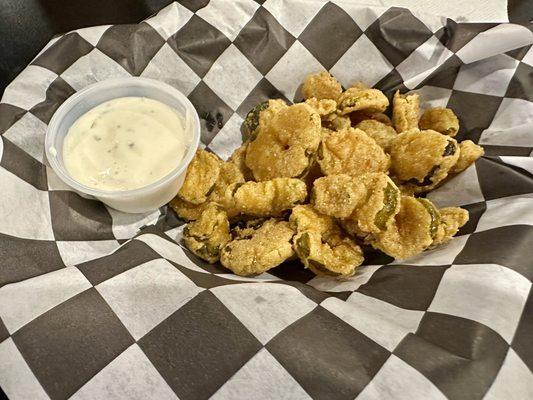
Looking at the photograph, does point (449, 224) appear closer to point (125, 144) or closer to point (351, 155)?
point (351, 155)

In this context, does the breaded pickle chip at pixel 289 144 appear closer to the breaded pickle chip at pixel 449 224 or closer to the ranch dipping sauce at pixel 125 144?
the ranch dipping sauce at pixel 125 144

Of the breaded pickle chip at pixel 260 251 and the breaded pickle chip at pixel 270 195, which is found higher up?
the breaded pickle chip at pixel 270 195

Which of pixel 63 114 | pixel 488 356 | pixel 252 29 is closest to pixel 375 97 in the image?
pixel 252 29

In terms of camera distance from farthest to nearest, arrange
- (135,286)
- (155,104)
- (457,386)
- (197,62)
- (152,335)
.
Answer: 1. (197,62)
2. (155,104)
3. (135,286)
4. (152,335)
5. (457,386)

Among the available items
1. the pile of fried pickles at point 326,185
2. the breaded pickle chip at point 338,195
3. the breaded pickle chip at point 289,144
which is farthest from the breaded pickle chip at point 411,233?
the breaded pickle chip at point 289,144

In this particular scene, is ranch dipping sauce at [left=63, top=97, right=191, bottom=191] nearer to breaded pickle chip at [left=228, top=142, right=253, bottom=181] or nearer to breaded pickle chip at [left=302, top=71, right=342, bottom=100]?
breaded pickle chip at [left=228, top=142, right=253, bottom=181]

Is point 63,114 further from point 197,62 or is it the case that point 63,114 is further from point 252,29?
point 252,29
